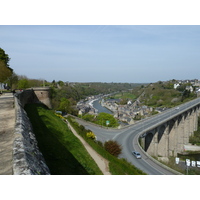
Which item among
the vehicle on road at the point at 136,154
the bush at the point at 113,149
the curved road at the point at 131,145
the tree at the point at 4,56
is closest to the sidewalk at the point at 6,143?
the bush at the point at 113,149

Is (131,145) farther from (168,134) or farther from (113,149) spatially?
(168,134)

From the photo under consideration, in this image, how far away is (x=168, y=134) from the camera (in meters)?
33.2

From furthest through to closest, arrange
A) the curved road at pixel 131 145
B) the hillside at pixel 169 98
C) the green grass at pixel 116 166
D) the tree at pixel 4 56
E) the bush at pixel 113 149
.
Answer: the hillside at pixel 169 98 < the tree at pixel 4 56 < the bush at pixel 113 149 < the curved road at pixel 131 145 < the green grass at pixel 116 166

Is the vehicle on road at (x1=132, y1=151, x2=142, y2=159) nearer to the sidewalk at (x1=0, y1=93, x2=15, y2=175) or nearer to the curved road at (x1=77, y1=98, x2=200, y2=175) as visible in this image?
the curved road at (x1=77, y1=98, x2=200, y2=175)

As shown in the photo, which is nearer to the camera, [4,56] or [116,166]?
[116,166]

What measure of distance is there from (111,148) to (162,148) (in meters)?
19.7

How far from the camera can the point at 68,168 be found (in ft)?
22.0

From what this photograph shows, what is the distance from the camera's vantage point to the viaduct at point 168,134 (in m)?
27.7

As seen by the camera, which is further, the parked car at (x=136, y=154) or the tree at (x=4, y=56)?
the tree at (x=4, y=56)

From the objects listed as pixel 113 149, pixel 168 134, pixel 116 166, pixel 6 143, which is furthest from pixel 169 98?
pixel 6 143

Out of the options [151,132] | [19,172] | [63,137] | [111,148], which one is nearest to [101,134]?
[111,148]

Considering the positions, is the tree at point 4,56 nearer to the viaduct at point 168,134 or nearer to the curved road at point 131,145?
the curved road at point 131,145

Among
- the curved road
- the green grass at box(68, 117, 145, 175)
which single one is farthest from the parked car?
the green grass at box(68, 117, 145, 175)

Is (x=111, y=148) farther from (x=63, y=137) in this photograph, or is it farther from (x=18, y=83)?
(x=18, y=83)
